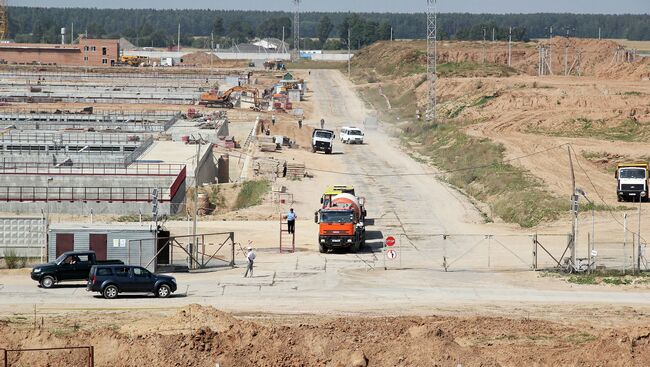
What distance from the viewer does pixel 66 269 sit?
4400cm

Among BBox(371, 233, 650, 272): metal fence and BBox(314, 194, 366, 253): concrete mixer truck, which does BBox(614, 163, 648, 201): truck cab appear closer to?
BBox(371, 233, 650, 272): metal fence

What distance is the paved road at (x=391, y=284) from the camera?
136ft

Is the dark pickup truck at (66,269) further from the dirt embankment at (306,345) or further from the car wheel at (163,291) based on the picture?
the dirt embankment at (306,345)

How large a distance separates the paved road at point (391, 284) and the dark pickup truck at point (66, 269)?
1.54 feet

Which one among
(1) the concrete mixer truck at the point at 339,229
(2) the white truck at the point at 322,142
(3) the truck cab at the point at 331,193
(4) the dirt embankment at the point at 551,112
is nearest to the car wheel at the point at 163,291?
(1) the concrete mixer truck at the point at 339,229

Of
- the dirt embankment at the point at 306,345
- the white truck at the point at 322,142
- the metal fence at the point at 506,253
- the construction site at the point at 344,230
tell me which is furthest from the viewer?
the white truck at the point at 322,142

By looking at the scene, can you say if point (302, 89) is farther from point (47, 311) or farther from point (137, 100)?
point (47, 311)

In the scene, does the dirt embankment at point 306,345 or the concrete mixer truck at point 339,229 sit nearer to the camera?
the dirt embankment at point 306,345

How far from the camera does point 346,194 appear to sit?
56.0 metres

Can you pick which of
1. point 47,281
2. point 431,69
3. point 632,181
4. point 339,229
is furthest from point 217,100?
point 47,281

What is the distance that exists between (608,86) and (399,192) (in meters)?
52.4

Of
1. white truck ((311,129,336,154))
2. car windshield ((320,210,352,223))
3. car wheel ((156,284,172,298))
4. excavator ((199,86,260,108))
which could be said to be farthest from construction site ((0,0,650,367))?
excavator ((199,86,260,108))

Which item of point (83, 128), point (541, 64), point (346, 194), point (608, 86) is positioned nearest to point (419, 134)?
point (608, 86)

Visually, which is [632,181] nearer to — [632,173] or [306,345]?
[632,173]
